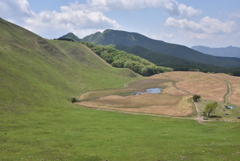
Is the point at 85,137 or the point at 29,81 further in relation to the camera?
the point at 29,81

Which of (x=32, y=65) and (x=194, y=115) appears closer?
(x=194, y=115)

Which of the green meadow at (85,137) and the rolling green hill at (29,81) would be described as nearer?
the green meadow at (85,137)

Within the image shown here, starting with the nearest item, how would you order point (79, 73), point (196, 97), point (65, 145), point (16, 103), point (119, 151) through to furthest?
point (119, 151) < point (65, 145) < point (16, 103) < point (196, 97) < point (79, 73)

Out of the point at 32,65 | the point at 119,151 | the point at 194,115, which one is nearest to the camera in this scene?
the point at 119,151

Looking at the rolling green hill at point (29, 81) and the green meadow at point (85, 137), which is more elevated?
the rolling green hill at point (29, 81)

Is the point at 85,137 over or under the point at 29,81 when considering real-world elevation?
under

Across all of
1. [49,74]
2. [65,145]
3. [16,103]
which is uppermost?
[49,74]

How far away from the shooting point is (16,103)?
73.1m

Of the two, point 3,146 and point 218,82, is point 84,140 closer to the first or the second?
point 3,146

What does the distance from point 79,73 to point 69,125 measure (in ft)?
422

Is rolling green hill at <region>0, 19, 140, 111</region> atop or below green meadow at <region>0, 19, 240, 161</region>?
atop

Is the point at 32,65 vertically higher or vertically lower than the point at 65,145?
higher

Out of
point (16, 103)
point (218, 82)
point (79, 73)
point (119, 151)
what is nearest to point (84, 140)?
point (119, 151)

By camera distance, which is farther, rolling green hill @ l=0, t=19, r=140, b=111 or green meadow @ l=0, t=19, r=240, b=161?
rolling green hill @ l=0, t=19, r=140, b=111
